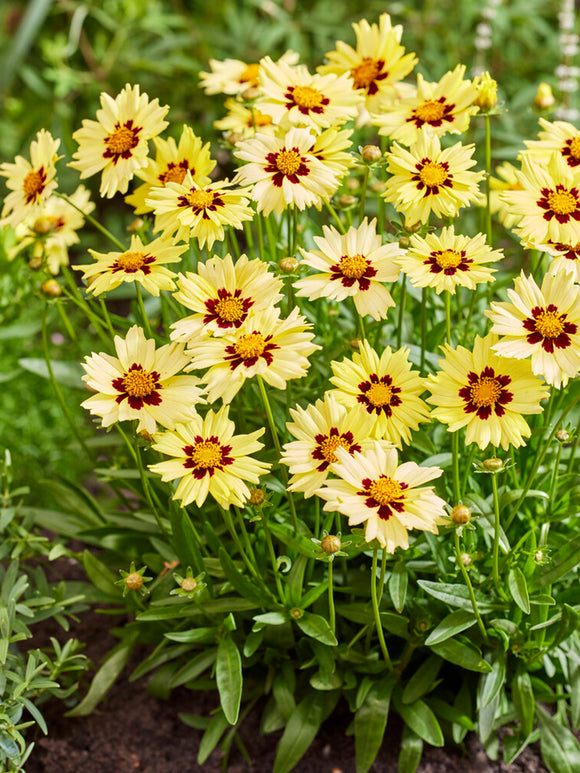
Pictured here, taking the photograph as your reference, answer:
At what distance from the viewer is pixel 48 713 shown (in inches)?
59.5

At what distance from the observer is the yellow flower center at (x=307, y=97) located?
1250 millimetres

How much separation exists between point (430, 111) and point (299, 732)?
0.99 m

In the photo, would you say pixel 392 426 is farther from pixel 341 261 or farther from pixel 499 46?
pixel 499 46

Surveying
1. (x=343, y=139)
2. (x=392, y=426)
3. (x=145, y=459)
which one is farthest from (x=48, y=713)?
(x=343, y=139)

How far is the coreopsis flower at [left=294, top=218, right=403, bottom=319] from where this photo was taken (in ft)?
3.48

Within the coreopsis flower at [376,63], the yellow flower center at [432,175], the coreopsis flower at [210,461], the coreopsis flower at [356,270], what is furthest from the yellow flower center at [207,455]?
the coreopsis flower at [376,63]

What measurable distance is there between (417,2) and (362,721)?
2.57 metres

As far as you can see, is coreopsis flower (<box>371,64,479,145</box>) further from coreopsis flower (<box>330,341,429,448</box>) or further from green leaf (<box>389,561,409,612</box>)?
green leaf (<box>389,561,409,612</box>)

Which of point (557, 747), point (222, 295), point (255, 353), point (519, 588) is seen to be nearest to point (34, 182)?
point (222, 295)

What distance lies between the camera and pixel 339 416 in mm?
1042

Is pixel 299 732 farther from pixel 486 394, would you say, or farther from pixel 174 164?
pixel 174 164

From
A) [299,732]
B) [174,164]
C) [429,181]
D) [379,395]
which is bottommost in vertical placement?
[299,732]

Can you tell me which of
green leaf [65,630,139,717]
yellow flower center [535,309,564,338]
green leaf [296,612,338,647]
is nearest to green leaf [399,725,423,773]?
green leaf [296,612,338,647]

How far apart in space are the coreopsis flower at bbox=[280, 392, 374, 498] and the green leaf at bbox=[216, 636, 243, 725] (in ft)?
1.23
